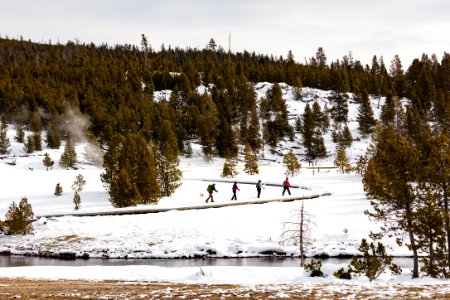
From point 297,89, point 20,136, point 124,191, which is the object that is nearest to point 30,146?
point 20,136

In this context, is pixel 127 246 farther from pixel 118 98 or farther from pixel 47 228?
pixel 118 98

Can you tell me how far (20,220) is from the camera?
95.5 feet

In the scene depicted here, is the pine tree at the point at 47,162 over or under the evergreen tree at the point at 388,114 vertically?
under

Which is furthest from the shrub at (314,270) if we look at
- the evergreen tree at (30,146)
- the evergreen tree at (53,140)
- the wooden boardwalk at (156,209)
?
the evergreen tree at (53,140)

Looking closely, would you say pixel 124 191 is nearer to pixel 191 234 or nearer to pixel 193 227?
pixel 193 227

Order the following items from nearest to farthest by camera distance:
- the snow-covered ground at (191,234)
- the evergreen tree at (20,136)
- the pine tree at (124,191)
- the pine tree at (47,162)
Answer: the snow-covered ground at (191,234) → the pine tree at (124,191) → the pine tree at (47,162) → the evergreen tree at (20,136)

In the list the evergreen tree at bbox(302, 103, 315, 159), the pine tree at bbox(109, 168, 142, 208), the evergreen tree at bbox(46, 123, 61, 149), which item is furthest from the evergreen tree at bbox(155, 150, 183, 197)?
the evergreen tree at bbox(302, 103, 315, 159)

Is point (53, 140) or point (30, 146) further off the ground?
point (53, 140)

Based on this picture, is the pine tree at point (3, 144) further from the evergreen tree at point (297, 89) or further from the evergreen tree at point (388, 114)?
the evergreen tree at point (388, 114)

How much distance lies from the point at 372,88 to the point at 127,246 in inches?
3888

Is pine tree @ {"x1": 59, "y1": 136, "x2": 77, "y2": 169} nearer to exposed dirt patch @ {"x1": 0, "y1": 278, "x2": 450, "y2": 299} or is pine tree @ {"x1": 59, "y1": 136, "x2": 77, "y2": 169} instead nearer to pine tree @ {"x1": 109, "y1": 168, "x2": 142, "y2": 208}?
pine tree @ {"x1": 109, "y1": 168, "x2": 142, "y2": 208}

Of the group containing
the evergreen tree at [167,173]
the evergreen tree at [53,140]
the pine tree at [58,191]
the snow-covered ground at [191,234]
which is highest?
the evergreen tree at [53,140]

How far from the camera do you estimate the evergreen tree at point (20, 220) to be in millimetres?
29062

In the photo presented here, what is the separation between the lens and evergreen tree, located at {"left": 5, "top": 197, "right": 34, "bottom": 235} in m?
29.1
